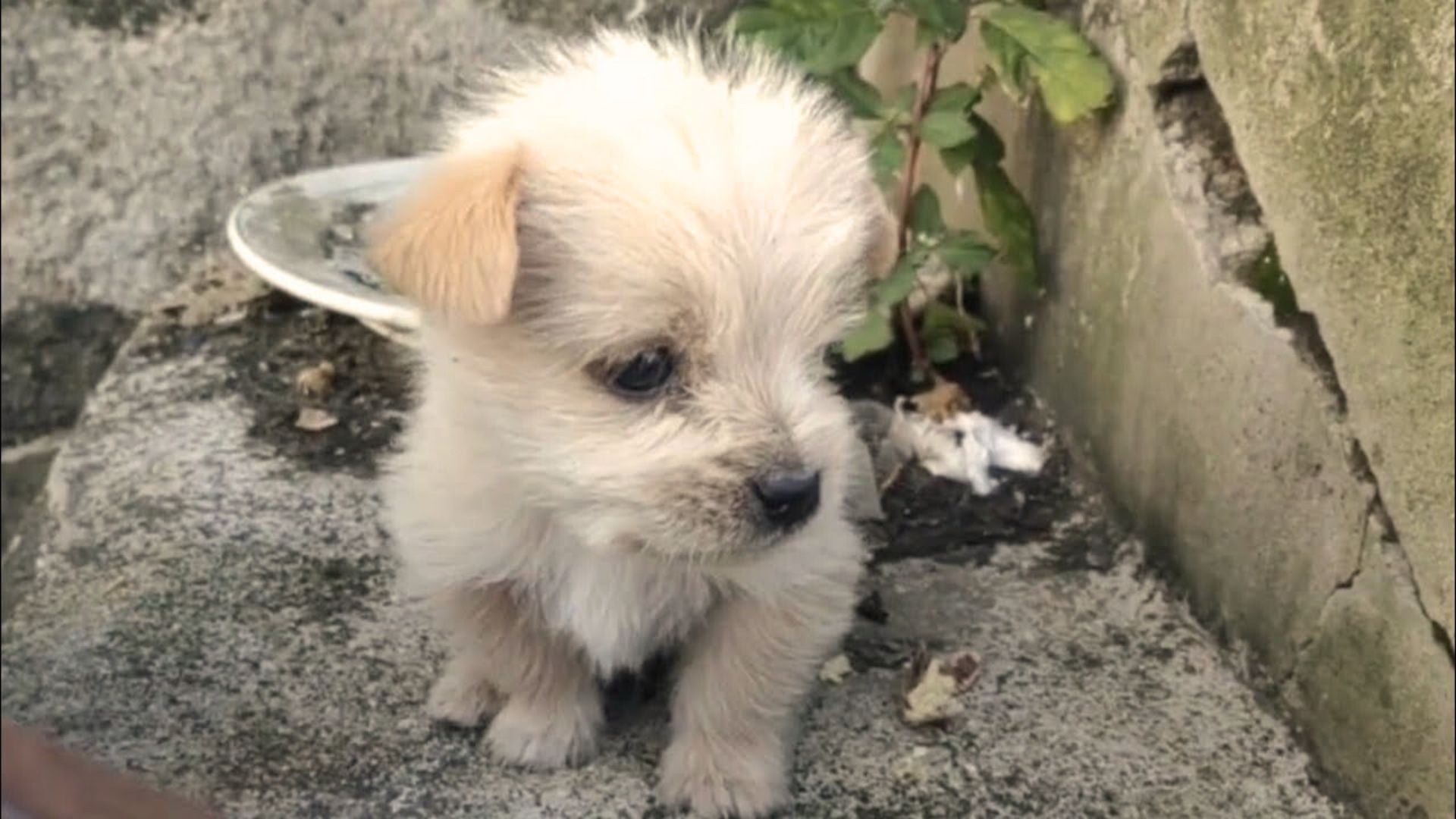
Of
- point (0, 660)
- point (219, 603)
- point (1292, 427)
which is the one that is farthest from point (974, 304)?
point (0, 660)

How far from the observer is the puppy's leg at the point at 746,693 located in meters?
2.31

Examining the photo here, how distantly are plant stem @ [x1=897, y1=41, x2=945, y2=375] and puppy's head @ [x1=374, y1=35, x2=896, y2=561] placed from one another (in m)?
0.91

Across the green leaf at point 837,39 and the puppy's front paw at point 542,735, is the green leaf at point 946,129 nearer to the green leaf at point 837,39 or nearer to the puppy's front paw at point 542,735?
the green leaf at point 837,39

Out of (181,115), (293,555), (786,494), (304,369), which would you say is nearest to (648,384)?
(786,494)

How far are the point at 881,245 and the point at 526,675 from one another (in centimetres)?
72

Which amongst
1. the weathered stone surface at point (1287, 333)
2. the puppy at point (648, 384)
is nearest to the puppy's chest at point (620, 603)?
the puppy at point (648, 384)

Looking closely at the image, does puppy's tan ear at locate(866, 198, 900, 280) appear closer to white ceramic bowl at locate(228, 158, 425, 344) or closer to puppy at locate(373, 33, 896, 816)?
puppy at locate(373, 33, 896, 816)

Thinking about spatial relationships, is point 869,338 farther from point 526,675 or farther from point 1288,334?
point 526,675

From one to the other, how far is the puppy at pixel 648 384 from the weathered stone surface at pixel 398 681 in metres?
0.16

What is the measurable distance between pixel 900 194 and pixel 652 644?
115 cm

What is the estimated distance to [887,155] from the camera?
2982 mm

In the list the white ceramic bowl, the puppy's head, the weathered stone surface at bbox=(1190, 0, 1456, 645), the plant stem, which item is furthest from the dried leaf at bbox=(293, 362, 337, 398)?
the weathered stone surface at bbox=(1190, 0, 1456, 645)

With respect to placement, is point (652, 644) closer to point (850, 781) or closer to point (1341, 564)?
point (850, 781)

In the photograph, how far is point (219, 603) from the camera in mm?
2746
